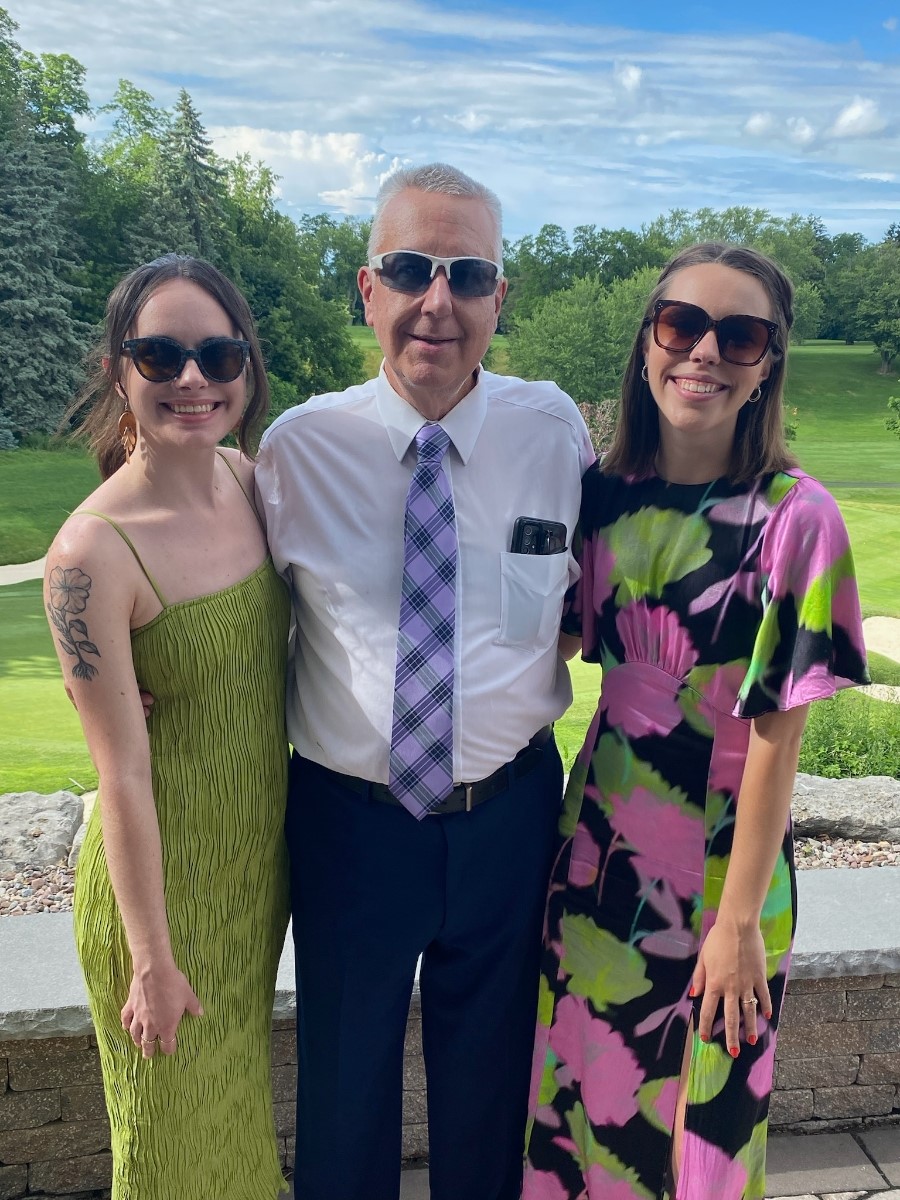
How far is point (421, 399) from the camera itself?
1.83 meters

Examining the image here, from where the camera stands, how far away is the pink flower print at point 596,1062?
1.89m

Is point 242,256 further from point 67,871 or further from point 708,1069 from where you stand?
point 708,1069

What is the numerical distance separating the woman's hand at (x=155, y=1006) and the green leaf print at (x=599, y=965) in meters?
0.74

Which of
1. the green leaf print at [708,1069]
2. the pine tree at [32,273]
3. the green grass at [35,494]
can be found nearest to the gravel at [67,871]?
the green leaf print at [708,1069]

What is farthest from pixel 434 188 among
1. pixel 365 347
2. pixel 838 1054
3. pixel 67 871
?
pixel 365 347

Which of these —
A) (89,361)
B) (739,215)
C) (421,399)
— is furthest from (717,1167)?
(739,215)

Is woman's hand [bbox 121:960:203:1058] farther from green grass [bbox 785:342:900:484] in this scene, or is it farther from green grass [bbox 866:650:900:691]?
green grass [bbox 785:342:900:484]

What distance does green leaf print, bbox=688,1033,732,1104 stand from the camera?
177 centimetres

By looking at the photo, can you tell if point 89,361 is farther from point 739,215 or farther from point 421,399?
point 739,215

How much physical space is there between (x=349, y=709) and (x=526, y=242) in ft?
56.7

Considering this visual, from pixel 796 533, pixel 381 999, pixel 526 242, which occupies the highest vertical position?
pixel 526 242

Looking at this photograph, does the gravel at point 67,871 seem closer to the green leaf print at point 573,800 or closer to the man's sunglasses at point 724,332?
the green leaf print at point 573,800

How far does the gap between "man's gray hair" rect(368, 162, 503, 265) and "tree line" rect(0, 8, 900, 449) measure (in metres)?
6.31

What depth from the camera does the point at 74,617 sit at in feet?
4.94
